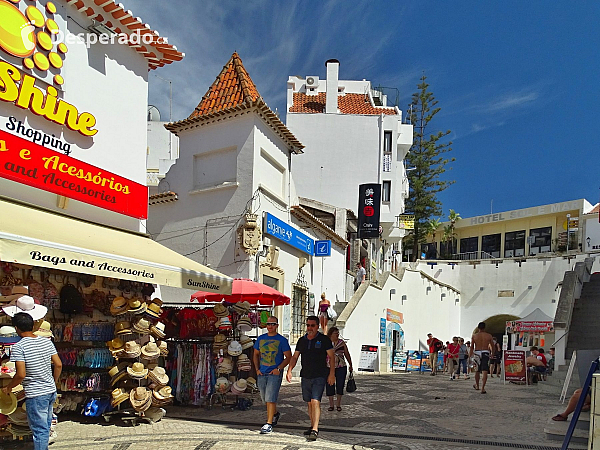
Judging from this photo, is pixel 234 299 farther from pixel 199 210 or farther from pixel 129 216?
pixel 199 210

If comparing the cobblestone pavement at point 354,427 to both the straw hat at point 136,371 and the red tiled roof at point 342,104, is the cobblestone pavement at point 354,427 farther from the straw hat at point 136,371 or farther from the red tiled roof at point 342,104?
the red tiled roof at point 342,104

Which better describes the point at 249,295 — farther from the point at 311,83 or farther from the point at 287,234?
the point at 311,83

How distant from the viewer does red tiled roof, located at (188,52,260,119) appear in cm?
1561

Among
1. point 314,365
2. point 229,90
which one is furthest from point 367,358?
point 314,365

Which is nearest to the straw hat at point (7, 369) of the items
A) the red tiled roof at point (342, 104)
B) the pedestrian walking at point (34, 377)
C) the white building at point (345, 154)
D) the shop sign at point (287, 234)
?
the pedestrian walking at point (34, 377)

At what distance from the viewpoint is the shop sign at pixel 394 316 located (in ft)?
84.1

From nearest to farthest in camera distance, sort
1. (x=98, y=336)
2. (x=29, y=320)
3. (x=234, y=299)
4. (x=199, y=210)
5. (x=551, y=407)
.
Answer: (x=29, y=320), (x=98, y=336), (x=551, y=407), (x=234, y=299), (x=199, y=210)

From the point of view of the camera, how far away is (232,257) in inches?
570

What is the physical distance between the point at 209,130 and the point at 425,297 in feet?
71.2

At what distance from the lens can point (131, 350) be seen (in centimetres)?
806

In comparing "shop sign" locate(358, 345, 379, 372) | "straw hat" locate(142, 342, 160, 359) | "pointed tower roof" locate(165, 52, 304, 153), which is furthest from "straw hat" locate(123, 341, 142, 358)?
"shop sign" locate(358, 345, 379, 372)

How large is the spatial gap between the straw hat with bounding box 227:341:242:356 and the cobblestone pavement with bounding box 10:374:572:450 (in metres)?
1.01

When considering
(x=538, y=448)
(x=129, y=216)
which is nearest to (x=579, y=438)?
(x=538, y=448)

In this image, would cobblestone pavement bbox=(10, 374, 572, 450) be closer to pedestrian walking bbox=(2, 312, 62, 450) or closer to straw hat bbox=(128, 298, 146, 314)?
pedestrian walking bbox=(2, 312, 62, 450)
